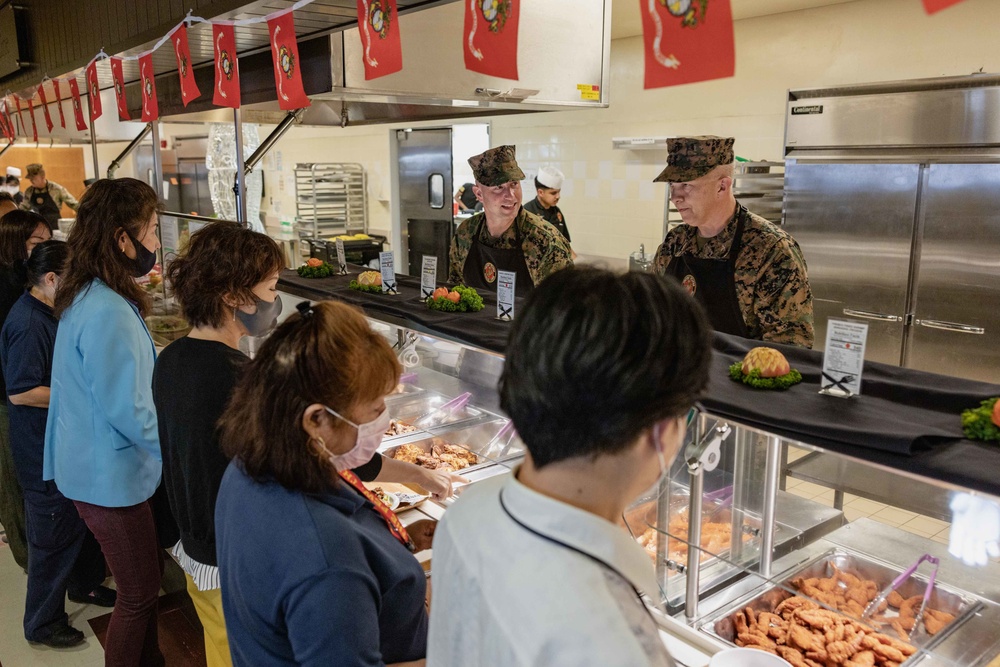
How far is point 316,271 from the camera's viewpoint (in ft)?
12.8

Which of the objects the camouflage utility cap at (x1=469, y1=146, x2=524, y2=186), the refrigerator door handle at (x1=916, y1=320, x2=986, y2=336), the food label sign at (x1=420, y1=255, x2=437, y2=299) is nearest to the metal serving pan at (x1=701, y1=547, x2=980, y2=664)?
the food label sign at (x1=420, y1=255, x2=437, y2=299)

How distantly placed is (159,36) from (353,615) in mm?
3255

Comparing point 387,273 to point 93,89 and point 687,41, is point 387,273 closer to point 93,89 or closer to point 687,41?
point 687,41

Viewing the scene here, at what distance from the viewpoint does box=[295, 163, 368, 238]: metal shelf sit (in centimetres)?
940

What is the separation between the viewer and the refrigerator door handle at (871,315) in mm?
5114

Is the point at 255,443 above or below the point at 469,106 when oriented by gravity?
below

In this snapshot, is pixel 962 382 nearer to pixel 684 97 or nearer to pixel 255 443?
pixel 255 443

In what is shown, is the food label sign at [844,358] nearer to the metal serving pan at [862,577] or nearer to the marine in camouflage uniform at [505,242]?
the metal serving pan at [862,577]

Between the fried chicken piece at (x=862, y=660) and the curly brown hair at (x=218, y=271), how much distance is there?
1811 millimetres

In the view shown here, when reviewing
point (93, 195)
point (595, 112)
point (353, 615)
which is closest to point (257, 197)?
point (595, 112)

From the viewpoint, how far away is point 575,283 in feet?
3.10

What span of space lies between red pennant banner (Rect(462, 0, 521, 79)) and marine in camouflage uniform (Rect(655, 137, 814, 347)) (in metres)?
1.70

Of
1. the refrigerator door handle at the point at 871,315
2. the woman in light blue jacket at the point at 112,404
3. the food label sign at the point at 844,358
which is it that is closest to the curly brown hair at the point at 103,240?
the woman in light blue jacket at the point at 112,404

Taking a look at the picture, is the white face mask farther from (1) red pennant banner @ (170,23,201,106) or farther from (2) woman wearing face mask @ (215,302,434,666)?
(1) red pennant banner @ (170,23,201,106)
